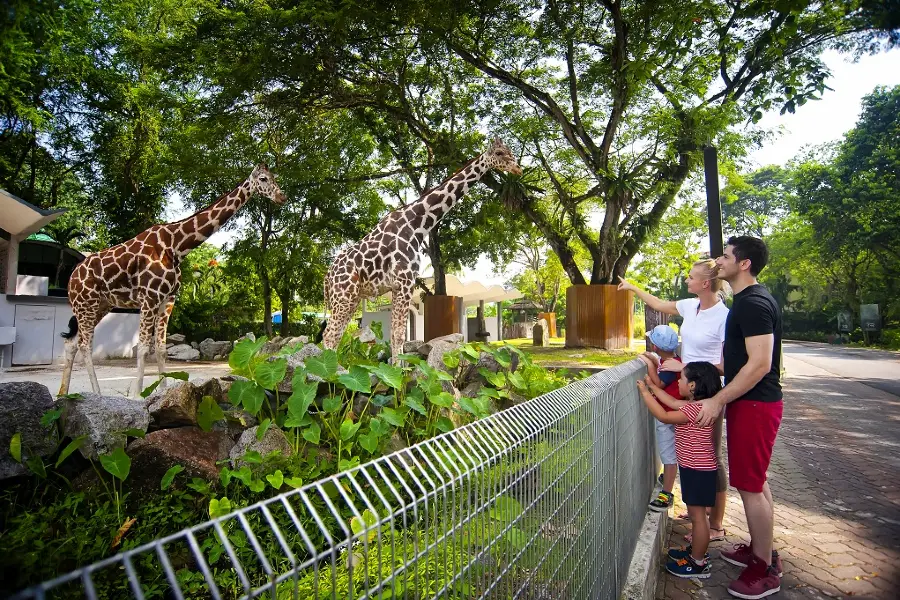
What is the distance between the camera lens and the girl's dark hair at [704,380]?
3.49 m

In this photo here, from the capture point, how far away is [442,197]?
7812mm

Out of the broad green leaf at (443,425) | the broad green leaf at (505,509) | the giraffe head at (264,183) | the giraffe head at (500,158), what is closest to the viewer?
the broad green leaf at (505,509)

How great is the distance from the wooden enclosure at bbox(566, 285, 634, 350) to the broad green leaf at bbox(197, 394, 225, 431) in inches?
542

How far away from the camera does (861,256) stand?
30047mm

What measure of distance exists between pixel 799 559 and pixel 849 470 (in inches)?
109

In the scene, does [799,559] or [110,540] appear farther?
[799,559]

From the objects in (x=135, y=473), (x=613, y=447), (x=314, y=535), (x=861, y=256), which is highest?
(x=861, y=256)

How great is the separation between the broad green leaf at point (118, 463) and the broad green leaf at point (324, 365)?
1109 mm

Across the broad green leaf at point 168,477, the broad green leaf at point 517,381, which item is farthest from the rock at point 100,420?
the broad green leaf at point 517,381

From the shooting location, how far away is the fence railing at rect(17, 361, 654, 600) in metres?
1.11

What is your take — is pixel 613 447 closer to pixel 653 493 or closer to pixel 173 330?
pixel 653 493

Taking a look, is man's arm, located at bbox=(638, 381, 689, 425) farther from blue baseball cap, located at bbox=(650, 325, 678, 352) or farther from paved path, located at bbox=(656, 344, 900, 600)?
paved path, located at bbox=(656, 344, 900, 600)

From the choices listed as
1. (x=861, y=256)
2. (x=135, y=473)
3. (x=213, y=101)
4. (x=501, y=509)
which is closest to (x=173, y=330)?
(x=213, y=101)

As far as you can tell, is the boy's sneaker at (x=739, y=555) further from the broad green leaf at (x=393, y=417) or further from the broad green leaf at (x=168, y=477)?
the broad green leaf at (x=168, y=477)
